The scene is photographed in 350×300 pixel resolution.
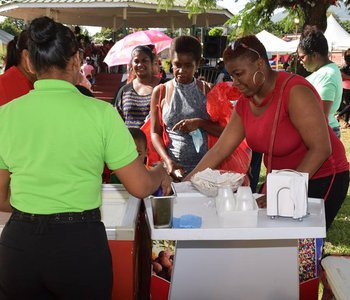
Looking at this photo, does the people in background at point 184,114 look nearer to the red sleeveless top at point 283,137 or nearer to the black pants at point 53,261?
the red sleeveless top at point 283,137

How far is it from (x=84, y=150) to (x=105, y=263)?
0.36 meters

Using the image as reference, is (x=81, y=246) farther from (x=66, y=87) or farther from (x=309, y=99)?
(x=309, y=99)

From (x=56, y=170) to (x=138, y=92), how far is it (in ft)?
7.30

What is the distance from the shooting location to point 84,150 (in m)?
1.39

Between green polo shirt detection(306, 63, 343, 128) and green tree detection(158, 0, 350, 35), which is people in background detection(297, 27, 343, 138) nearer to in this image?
green polo shirt detection(306, 63, 343, 128)

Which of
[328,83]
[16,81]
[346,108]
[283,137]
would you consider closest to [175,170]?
[283,137]

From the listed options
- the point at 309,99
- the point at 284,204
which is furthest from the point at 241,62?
the point at 284,204

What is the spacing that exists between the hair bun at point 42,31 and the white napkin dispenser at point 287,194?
0.87 meters

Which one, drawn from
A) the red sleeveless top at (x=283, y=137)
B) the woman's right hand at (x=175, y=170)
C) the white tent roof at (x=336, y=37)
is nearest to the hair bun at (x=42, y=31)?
the red sleeveless top at (x=283, y=137)

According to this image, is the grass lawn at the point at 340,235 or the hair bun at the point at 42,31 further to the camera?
the grass lawn at the point at 340,235

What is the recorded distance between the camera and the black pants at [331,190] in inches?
86.9

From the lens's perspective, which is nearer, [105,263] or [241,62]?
[105,263]

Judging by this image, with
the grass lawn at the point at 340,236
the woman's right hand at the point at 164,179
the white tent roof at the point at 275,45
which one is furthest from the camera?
the white tent roof at the point at 275,45

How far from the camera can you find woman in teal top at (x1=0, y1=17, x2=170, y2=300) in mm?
1382
